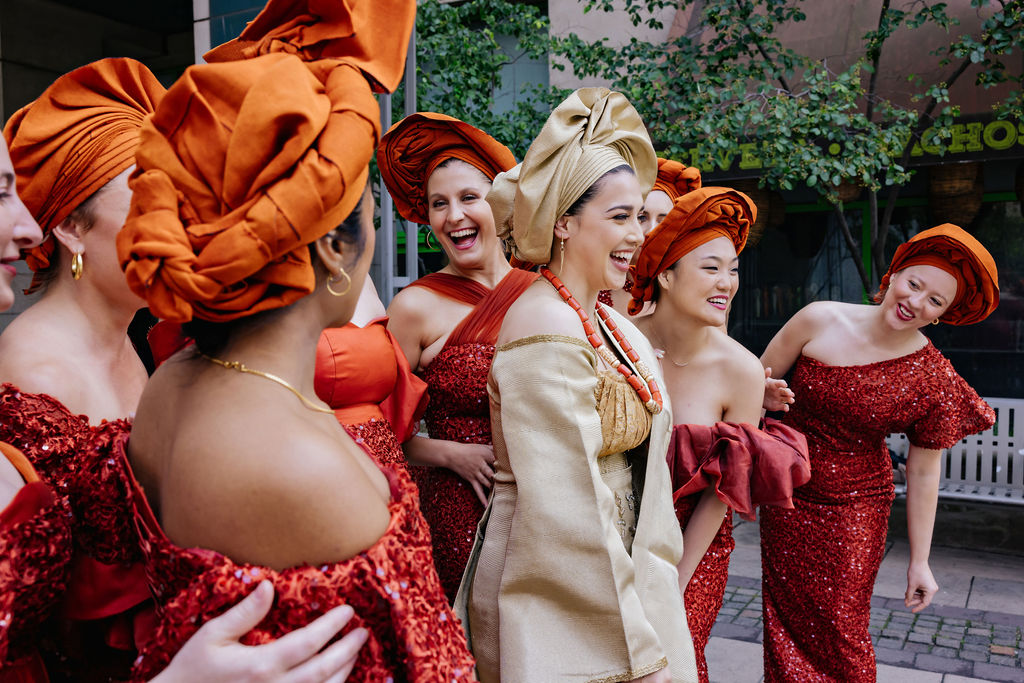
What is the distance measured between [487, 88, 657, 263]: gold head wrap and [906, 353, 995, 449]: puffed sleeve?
2104mm

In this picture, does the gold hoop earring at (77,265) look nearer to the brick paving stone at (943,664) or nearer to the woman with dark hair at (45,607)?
the woman with dark hair at (45,607)

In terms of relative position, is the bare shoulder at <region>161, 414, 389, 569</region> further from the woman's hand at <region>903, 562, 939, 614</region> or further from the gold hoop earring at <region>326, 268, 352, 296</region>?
the woman's hand at <region>903, 562, 939, 614</region>

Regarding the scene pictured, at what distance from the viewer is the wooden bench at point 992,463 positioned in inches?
251

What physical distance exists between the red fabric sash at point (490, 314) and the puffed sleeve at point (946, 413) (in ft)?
6.35

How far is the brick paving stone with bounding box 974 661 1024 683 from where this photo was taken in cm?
427

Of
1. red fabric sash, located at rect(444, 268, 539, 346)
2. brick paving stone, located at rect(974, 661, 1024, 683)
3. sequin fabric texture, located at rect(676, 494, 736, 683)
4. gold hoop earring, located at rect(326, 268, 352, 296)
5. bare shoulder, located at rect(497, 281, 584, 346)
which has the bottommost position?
brick paving stone, located at rect(974, 661, 1024, 683)

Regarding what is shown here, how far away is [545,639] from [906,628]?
396 centimetres

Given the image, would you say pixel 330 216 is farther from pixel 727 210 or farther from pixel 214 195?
pixel 727 210

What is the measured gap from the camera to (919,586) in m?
3.65

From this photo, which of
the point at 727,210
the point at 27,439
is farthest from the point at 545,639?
the point at 727,210

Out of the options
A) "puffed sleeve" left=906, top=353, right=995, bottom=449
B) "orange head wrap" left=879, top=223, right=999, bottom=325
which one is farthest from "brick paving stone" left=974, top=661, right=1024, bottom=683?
"orange head wrap" left=879, top=223, right=999, bottom=325

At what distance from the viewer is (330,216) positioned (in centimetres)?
120

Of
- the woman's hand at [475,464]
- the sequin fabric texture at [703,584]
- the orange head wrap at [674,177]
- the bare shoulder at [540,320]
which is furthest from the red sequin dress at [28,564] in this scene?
the orange head wrap at [674,177]

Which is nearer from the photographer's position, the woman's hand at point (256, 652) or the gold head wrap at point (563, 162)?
the woman's hand at point (256, 652)
